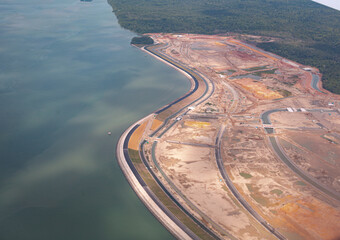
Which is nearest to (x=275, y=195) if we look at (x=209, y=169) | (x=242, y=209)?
(x=242, y=209)

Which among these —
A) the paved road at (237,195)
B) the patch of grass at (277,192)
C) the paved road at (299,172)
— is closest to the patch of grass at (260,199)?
the paved road at (237,195)

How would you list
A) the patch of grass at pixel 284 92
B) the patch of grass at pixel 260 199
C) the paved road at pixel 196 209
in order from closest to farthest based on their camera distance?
the paved road at pixel 196 209 → the patch of grass at pixel 260 199 → the patch of grass at pixel 284 92

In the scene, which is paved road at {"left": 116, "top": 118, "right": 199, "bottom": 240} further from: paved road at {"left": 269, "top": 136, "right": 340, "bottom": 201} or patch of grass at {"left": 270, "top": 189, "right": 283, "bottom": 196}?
paved road at {"left": 269, "top": 136, "right": 340, "bottom": 201}

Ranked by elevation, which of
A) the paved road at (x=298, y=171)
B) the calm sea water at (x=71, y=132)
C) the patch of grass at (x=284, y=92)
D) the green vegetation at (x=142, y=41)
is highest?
the green vegetation at (x=142, y=41)

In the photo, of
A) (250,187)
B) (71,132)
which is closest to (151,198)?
(250,187)

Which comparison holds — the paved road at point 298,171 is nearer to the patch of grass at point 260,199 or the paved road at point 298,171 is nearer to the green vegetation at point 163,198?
the patch of grass at point 260,199

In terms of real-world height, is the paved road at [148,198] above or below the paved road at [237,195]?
below

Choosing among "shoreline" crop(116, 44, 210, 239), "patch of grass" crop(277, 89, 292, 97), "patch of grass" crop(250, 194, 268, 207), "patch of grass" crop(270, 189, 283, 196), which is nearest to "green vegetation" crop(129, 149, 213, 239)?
"shoreline" crop(116, 44, 210, 239)
